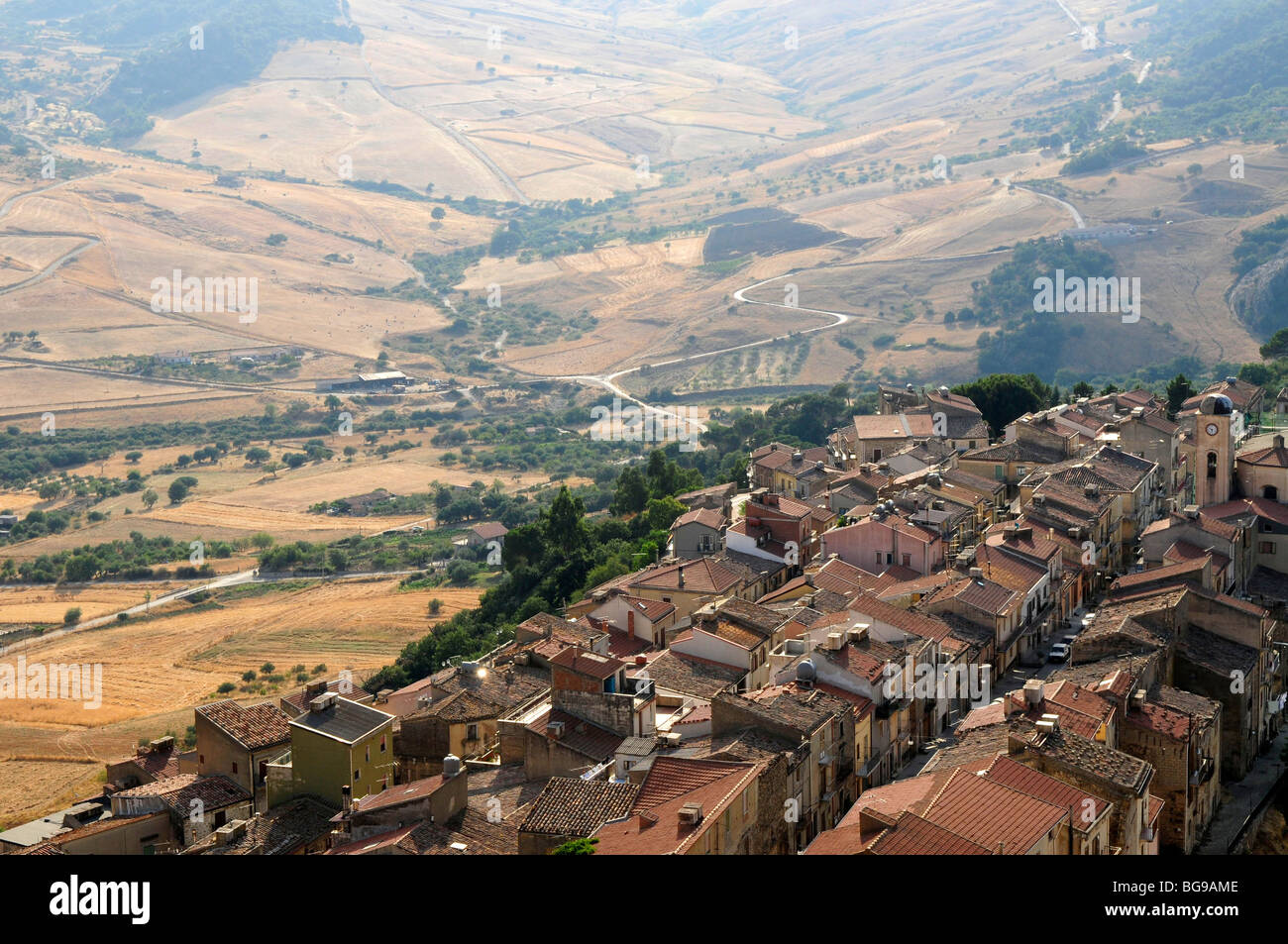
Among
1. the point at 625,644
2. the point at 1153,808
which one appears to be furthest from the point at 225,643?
the point at 1153,808

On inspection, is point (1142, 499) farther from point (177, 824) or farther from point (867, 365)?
point (867, 365)

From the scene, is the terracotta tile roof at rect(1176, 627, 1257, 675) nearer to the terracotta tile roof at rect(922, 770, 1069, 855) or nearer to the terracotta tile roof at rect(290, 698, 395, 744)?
the terracotta tile roof at rect(922, 770, 1069, 855)

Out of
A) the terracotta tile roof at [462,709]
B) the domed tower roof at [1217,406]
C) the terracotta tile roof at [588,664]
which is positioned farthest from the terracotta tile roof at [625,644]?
the domed tower roof at [1217,406]

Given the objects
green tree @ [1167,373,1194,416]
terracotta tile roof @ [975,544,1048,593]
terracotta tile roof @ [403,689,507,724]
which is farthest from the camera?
green tree @ [1167,373,1194,416]

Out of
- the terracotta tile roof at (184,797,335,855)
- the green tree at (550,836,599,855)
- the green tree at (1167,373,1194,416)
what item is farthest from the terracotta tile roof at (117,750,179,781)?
the green tree at (1167,373,1194,416)

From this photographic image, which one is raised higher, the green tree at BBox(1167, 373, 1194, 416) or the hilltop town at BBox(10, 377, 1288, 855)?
the green tree at BBox(1167, 373, 1194, 416)

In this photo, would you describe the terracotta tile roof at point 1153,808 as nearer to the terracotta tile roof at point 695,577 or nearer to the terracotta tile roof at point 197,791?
the terracotta tile roof at point 695,577
